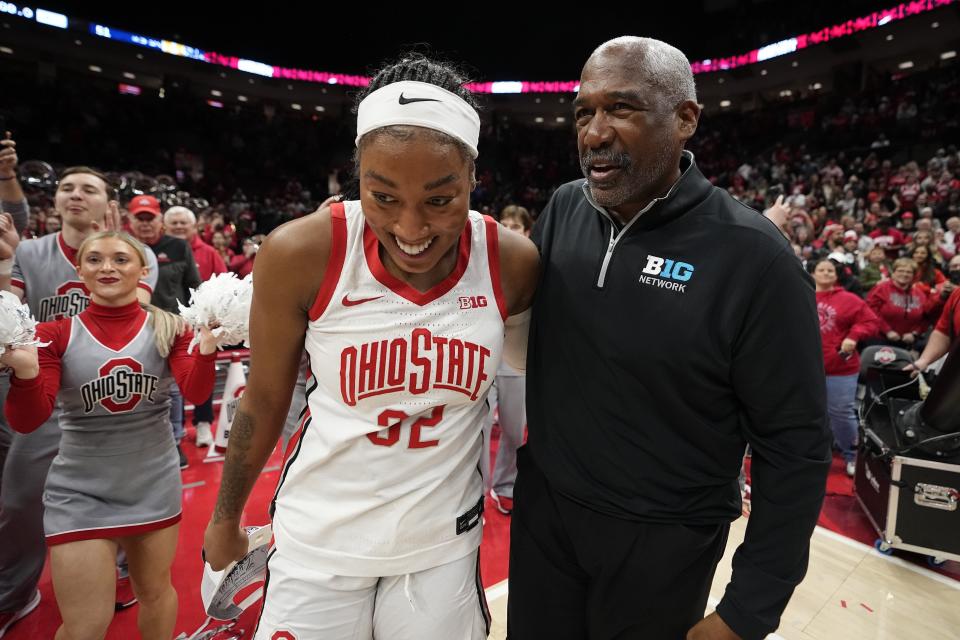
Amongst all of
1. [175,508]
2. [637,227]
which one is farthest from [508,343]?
[175,508]

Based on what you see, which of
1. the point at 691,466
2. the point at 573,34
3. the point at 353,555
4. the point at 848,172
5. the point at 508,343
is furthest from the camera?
the point at 573,34

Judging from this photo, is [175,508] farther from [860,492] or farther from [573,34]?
[573,34]

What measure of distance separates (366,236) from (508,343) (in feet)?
1.74

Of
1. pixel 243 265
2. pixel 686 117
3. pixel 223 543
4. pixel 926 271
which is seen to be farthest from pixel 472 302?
pixel 926 271

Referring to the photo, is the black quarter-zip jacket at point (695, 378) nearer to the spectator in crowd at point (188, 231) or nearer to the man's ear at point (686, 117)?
the man's ear at point (686, 117)

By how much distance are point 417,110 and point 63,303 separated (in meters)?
2.48

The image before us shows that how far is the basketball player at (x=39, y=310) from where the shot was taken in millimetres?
2334

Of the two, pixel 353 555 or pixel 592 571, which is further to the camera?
pixel 592 571

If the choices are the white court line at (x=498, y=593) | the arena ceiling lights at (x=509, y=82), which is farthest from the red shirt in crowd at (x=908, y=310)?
the arena ceiling lights at (x=509, y=82)

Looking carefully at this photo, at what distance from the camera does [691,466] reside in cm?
133

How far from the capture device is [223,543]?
1.42 m

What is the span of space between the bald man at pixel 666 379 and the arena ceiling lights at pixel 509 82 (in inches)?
683

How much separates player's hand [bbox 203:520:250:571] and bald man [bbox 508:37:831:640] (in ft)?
2.68

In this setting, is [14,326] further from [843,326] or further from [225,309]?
[843,326]
